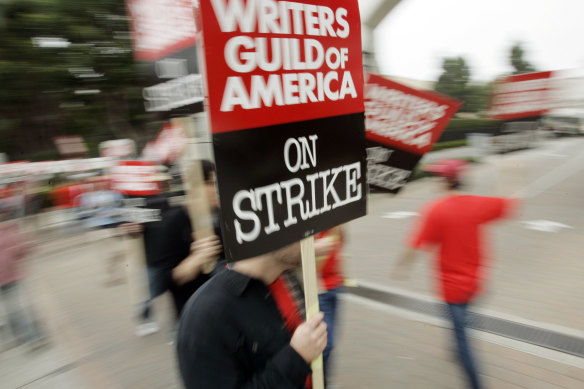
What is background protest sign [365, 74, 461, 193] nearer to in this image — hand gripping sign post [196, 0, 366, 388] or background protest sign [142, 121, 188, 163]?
hand gripping sign post [196, 0, 366, 388]

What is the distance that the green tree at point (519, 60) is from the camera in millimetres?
63287

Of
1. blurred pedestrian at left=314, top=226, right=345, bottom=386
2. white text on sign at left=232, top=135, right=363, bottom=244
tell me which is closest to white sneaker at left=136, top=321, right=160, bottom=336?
blurred pedestrian at left=314, top=226, right=345, bottom=386

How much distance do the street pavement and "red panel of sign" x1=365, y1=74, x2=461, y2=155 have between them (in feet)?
3.03

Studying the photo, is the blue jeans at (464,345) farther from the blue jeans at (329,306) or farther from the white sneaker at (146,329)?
the white sneaker at (146,329)

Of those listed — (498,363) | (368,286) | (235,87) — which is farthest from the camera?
(368,286)

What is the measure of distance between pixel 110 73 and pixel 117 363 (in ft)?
43.4

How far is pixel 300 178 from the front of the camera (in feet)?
A: 5.47

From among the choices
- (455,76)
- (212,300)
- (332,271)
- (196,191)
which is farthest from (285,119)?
(455,76)

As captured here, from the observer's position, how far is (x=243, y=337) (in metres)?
1.51

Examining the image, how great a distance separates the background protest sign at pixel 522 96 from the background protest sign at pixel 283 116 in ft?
5.26

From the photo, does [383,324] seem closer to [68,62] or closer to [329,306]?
[329,306]

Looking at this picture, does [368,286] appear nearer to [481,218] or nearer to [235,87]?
[481,218]

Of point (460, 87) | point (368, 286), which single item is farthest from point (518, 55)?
point (368, 286)

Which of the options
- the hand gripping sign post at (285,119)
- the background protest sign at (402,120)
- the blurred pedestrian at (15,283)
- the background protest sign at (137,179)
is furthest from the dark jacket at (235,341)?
the blurred pedestrian at (15,283)
